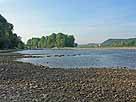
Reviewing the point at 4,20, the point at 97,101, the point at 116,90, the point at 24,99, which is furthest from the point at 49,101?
the point at 4,20

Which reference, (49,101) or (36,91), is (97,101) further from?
(36,91)

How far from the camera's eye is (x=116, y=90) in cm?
1784

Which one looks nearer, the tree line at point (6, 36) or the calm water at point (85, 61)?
the calm water at point (85, 61)

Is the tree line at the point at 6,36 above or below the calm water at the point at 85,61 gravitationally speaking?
above

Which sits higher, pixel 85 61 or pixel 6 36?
pixel 6 36

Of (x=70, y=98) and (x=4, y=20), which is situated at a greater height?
(x=4, y=20)

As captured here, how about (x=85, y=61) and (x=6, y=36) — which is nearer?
(x=85, y=61)

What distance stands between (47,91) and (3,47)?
13020cm

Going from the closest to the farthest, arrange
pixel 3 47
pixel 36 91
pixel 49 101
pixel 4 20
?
pixel 49 101, pixel 36 91, pixel 3 47, pixel 4 20

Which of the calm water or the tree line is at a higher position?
the tree line

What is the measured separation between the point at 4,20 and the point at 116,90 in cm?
14413

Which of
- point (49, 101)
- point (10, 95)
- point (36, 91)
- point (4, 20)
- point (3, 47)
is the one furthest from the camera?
point (4, 20)

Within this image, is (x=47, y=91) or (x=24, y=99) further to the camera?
(x=47, y=91)

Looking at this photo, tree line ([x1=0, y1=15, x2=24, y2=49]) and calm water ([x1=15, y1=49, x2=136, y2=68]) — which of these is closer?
calm water ([x1=15, y1=49, x2=136, y2=68])
